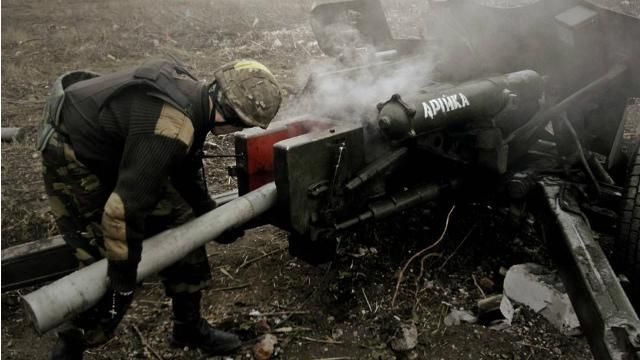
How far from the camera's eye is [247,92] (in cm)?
232

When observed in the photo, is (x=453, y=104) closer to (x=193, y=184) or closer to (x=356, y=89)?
(x=356, y=89)

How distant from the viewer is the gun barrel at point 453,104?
2.68m

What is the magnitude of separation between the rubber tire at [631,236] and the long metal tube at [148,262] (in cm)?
217

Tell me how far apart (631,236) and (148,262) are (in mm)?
2797

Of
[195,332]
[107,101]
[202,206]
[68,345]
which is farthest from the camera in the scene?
[202,206]

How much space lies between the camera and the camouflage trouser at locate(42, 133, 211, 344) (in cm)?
232

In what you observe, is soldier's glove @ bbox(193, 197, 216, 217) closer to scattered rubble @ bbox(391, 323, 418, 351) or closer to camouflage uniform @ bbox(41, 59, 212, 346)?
camouflage uniform @ bbox(41, 59, 212, 346)

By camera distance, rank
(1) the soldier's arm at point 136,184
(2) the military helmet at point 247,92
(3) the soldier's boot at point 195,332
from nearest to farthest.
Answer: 1. (1) the soldier's arm at point 136,184
2. (2) the military helmet at point 247,92
3. (3) the soldier's boot at point 195,332

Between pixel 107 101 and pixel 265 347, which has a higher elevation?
pixel 107 101

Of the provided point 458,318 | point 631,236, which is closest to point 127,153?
point 458,318

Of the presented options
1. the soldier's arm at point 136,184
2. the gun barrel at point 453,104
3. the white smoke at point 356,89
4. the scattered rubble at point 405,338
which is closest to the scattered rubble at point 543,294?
the scattered rubble at point 405,338

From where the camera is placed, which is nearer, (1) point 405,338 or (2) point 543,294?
(1) point 405,338

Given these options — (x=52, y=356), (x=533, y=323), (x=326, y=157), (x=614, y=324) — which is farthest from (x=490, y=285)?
(x=52, y=356)

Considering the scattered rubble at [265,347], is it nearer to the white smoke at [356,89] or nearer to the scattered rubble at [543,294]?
the white smoke at [356,89]
